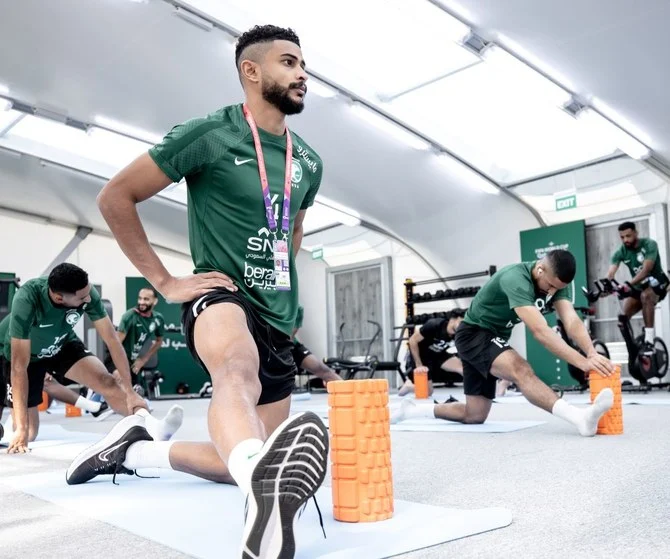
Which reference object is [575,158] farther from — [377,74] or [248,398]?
[248,398]

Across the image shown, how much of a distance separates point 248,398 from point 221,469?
825 millimetres

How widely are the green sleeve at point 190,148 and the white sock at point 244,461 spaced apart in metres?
0.70

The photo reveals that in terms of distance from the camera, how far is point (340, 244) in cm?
1271

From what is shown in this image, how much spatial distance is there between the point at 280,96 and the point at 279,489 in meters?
1.05

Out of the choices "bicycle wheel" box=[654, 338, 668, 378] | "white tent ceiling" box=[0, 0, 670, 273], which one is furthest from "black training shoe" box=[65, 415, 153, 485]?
"bicycle wheel" box=[654, 338, 668, 378]

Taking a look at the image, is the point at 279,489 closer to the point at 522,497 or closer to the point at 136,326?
the point at 522,497

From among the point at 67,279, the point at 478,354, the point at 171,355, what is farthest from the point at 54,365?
the point at 171,355

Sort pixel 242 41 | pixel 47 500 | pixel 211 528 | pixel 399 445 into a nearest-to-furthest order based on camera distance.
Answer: pixel 211 528, pixel 242 41, pixel 47 500, pixel 399 445

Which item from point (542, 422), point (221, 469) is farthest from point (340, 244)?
point (221, 469)

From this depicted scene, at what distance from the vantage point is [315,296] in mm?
13672

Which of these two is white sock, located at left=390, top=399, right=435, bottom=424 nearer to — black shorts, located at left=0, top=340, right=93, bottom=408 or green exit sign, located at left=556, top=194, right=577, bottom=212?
black shorts, located at left=0, top=340, right=93, bottom=408

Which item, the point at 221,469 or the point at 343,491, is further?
the point at 221,469

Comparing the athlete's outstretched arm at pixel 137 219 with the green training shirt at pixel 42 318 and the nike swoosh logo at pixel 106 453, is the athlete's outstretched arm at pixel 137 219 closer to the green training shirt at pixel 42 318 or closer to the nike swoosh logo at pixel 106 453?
the nike swoosh logo at pixel 106 453

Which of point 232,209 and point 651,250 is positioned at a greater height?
point 651,250
